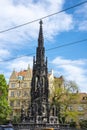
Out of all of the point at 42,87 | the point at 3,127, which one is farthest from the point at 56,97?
the point at 3,127

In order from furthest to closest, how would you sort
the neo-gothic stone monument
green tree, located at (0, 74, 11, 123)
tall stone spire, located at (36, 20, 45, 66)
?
green tree, located at (0, 74, 11, 123)
tall stone spire, located at (36, 20, 45, 66)
the neo-gothic stone monument

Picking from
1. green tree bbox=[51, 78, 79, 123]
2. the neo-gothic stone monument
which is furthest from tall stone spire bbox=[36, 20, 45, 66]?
green tree bbox=[51, 78, 79, 123]

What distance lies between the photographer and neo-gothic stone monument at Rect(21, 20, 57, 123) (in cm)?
4186

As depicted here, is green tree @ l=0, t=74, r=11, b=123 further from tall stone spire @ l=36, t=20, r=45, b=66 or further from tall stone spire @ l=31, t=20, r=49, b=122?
tall stone spire @ l=36, t=20, r=45, b=66

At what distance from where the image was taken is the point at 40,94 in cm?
4331

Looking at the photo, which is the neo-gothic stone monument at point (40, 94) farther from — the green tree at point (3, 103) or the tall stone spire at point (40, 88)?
the green tree at point (3, 103)

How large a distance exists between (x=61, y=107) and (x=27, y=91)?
19192mm

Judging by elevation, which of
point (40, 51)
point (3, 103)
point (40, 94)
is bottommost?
point (3, 103)

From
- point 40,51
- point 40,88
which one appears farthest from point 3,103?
point 40,51

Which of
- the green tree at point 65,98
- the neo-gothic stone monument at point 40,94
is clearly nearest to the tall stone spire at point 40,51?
the neo-gothic stone monument at point 40,94

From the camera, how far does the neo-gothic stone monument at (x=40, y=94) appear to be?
41.9 m

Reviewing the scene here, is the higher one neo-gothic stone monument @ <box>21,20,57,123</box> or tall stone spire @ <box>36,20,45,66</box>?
tall stone spire @ <box>36,20,45,66</box>

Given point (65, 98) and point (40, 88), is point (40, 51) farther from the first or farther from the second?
point (65, 98)

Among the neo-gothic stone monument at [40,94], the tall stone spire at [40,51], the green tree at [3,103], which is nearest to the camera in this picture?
the neo-gothic stone monument at [40,94]
